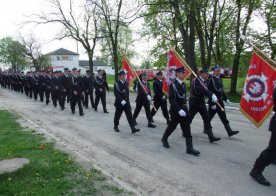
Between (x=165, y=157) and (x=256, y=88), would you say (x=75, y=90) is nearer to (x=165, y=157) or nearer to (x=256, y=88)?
(x=165, y=157)

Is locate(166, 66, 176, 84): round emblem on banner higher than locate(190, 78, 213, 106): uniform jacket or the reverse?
higher

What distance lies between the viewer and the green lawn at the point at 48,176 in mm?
5523

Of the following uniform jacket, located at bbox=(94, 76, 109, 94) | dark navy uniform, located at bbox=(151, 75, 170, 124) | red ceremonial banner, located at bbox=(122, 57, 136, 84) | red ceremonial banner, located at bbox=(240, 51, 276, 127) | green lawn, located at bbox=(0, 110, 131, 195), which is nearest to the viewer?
green lawn, located at bbox=(0, 110, 131, 195)

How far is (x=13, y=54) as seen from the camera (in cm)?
7294

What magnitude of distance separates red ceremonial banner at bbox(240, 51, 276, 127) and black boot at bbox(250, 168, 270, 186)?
1.45 m

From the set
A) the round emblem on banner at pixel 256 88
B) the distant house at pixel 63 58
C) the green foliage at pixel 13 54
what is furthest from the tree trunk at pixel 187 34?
the distant house at pixel 63 58

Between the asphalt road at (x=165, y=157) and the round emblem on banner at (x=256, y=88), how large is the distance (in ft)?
4.13

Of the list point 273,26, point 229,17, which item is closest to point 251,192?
point 273,26

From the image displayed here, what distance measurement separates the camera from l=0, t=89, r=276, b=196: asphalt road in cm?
583

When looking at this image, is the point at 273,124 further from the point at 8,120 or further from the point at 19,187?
the point at 8,120

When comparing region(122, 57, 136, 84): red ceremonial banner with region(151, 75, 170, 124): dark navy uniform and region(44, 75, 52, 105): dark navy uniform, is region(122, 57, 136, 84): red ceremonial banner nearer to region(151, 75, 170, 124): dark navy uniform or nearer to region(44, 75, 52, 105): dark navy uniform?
region(151, 75, 170, 124): dark navy uniform

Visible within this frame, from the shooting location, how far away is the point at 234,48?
23.4 metres

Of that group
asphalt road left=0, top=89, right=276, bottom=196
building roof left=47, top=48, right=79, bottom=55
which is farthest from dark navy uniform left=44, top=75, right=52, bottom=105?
building roof left=47, top=48, right=79, bottom=55

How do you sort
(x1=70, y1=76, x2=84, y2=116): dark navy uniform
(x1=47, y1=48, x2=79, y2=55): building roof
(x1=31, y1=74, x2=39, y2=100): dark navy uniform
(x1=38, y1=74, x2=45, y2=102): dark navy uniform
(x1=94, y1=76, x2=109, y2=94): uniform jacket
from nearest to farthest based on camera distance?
(x1=70, y1=76, x2=84, y2=116): dark navy uniform, (x1=94, y1=76, x2=109, y2=94): uniform jacket, (x1=38, y1=74, x2=45, y2=102): dark navy uniform, (x1=31, y1=74, x2=39, y2=100): dark navy uniform, (x1=47, y1=48, x2=79, y2=55): building roof
